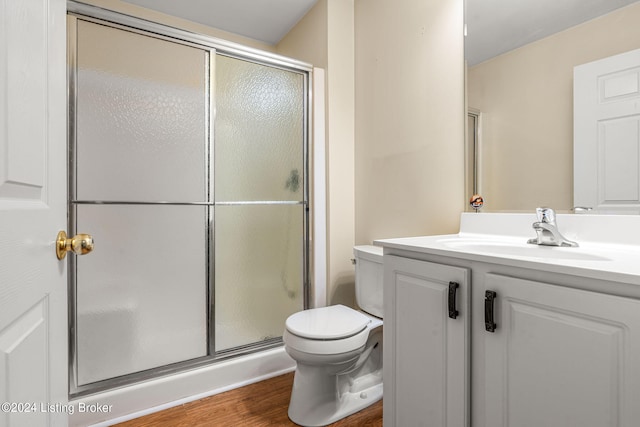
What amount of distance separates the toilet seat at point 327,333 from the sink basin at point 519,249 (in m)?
0.60

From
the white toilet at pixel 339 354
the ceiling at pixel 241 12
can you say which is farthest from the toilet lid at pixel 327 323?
the ceiling at pixel 241 12

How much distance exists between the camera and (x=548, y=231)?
1118 millimetres

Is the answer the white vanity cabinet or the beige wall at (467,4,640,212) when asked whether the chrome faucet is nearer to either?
the beige wall at (467,4,640,212)

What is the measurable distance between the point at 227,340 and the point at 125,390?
53cm

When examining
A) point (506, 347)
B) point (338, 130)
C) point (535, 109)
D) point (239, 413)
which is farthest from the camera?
point (338, 130)

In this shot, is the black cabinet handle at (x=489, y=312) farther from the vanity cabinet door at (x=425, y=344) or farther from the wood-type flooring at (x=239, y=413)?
the wood-type flooring at (x=239, y=413)

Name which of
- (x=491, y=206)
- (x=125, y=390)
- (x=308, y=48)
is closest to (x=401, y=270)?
(x=491, y=206)

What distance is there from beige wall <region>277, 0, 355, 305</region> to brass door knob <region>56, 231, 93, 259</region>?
1.58 m

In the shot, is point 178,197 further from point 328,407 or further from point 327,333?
point 328,407

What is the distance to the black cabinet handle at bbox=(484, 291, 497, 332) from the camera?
2.78 feet

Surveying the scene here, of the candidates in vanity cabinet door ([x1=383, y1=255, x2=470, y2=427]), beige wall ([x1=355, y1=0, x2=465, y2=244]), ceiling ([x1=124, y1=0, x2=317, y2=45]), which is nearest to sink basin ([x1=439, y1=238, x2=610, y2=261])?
vanity cabinet door ([x1=383, y1=255, x2=470, y2=427])

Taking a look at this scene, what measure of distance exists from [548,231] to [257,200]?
4.88 ft

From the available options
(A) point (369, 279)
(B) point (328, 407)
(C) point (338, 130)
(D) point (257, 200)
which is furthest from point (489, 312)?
(C) point (338, 130)

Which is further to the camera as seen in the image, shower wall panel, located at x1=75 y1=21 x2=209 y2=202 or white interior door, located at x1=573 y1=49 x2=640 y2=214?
shower wall panel, located at x1=75 y1=21 x2=209 y2=202
